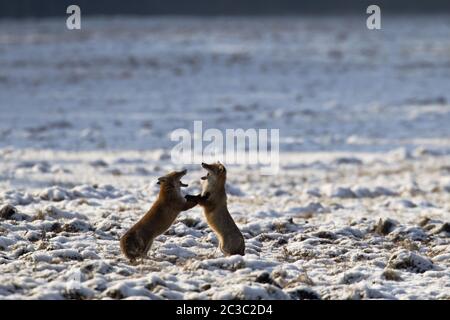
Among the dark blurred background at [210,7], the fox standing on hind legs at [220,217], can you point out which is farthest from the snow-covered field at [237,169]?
the dark blurred background at [210,7]

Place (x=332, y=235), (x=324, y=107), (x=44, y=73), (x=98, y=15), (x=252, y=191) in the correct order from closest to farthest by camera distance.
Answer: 1. (x=332, y=235)
2. (x=252, y=191)
3. (x=324, y=107)
4. (x=44, y=73)
5. (x=98, y=15)

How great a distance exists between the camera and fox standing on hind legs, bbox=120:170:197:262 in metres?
8.52

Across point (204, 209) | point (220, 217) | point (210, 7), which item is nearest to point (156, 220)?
point (204, 209)

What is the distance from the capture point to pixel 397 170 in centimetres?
1809

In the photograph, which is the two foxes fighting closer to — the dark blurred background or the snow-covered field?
the snow-covered field

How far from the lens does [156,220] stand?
8617 mm

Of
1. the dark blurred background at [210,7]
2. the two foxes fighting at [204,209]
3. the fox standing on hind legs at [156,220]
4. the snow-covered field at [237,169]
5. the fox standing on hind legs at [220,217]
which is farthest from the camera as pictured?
the dark blurred background at [210,7]

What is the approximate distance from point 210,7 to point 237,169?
8600cm

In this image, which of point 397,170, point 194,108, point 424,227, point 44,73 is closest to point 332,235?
point 424,227

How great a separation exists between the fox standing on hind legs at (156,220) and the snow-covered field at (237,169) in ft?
0.84

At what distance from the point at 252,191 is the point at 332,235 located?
4.86 metres

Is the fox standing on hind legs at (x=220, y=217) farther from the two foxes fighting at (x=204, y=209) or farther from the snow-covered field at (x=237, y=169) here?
the snow-covered field at (x=237, y=169)

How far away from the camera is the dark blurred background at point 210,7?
83.9 m

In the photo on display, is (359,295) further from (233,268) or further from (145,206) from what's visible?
(145,206)
